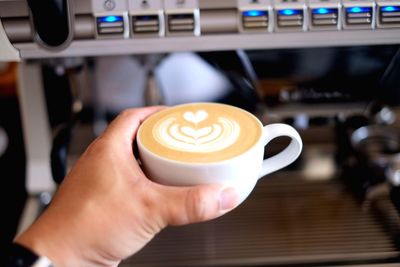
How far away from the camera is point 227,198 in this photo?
18.7 inches

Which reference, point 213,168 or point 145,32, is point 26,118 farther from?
point 213,168

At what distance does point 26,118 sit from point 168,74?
0.69 feet

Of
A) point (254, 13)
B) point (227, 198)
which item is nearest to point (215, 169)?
point (227, 198)

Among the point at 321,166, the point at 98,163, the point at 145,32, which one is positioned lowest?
the point at 321,166

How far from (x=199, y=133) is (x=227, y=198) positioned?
3.0 inches

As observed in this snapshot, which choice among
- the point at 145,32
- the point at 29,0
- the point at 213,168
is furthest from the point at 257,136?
the point at 29,0

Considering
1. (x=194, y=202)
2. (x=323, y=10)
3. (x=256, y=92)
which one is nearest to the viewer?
(x=194, y=202)

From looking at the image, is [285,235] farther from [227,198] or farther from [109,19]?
[109,19]

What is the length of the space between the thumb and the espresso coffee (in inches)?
1.0

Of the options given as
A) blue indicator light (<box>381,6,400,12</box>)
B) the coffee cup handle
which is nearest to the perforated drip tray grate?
the coffee cup handle

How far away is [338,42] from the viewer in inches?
24.0

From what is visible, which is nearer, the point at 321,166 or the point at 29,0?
the point at 29,0

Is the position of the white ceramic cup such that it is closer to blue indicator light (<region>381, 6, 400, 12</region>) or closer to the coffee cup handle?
the coffee cup handle

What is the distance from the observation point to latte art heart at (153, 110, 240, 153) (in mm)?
498
